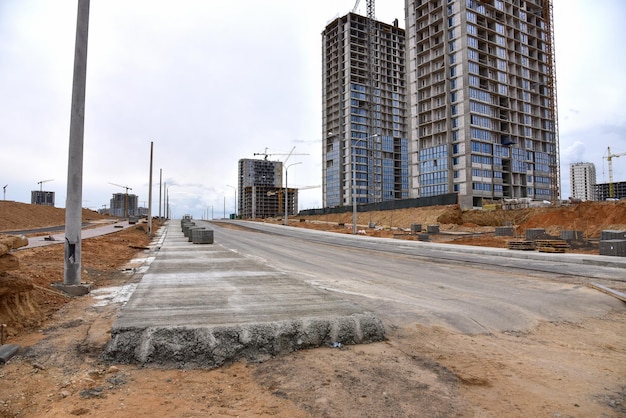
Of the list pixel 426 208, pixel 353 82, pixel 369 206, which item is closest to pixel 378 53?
pixel 353 82

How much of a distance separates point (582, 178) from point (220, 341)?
235m

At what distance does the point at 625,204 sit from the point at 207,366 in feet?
157

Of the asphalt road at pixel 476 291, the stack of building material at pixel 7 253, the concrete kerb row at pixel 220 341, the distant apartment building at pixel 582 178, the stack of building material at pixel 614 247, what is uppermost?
the distant apartment building at pixel 582 178

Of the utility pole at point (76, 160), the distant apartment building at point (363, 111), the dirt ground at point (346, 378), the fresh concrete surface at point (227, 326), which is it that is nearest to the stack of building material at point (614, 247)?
the dirt ground at point (346, 378)

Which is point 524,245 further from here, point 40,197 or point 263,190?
point 40,197

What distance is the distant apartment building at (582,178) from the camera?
187875 mm

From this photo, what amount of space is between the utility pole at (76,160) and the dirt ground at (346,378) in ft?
7.41

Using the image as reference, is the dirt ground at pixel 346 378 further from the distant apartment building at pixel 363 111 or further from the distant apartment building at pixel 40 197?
the distant apartment building at pixel 40 197

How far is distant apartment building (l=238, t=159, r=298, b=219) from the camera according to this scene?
153m

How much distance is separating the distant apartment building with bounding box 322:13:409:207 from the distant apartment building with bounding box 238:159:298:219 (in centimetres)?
2855

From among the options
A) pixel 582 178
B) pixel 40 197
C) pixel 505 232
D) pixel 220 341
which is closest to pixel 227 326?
pixel 220 341

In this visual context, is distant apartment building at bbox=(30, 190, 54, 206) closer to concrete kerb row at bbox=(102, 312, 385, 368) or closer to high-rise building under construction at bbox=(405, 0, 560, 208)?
high-rise building under construction at bbox=(405, 0, 560, 208)

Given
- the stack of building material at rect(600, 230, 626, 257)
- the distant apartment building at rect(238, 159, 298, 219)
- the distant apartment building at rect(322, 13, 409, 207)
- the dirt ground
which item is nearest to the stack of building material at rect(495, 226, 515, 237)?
the stack of building material at rect(600, 230, 626, 257)

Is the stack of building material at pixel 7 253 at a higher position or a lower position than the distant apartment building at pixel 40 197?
lower
